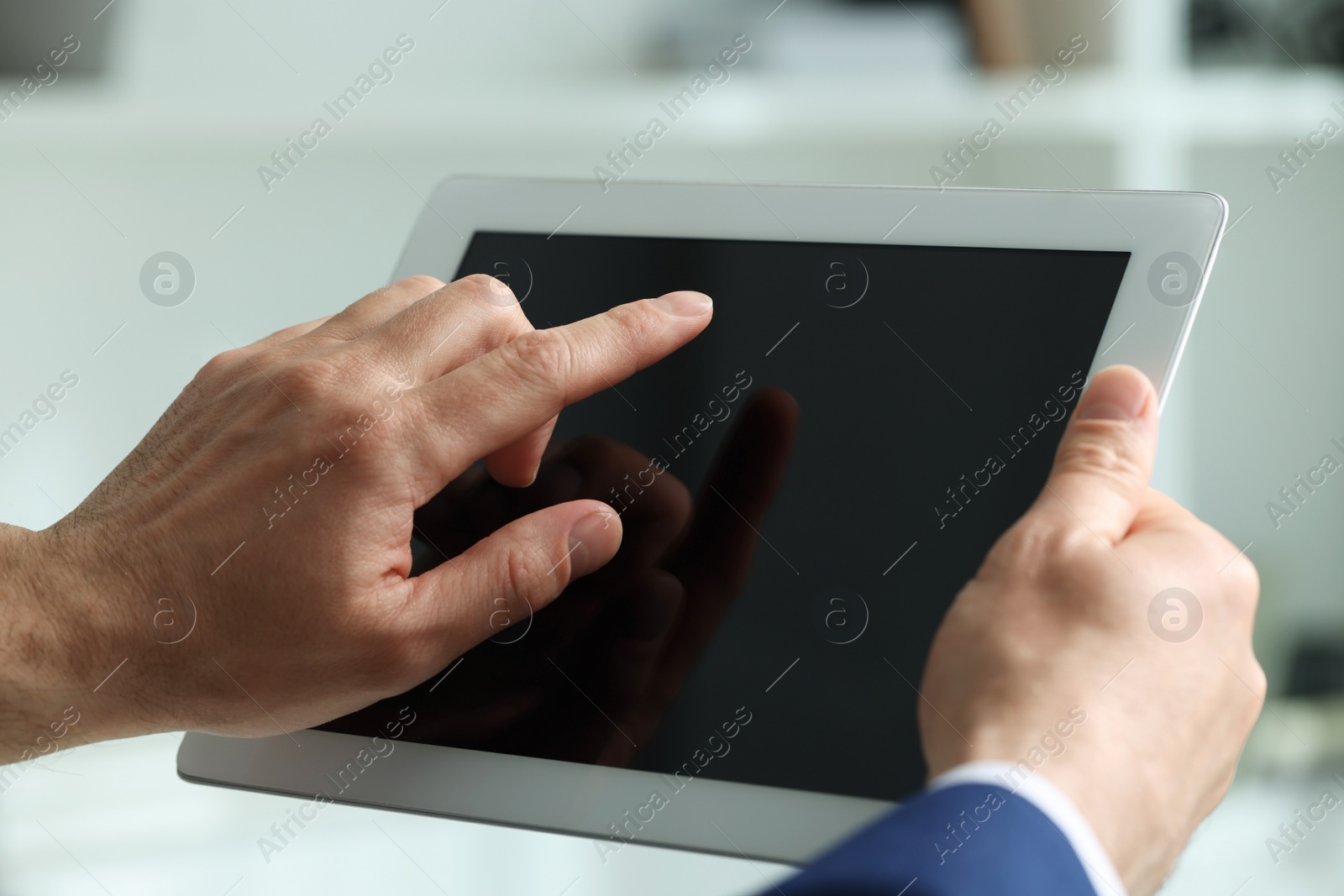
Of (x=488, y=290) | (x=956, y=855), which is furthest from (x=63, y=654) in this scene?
(x=956, y=855)

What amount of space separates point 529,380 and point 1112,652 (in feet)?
0.97

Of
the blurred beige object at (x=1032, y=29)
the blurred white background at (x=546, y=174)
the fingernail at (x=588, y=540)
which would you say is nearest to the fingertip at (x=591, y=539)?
the fingernail at (x=588, y=540)

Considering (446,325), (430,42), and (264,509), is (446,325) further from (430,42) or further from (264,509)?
(430,42)

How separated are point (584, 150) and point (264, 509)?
96 centimetres

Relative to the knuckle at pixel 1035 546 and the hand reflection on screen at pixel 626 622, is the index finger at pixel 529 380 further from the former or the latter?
the knuckle at pixel 1035 546

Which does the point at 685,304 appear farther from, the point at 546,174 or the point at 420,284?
the point at 546,174

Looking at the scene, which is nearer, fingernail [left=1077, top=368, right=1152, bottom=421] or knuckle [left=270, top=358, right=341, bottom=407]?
fingernail [left=1077, top=368, right=1152, bottom=421]

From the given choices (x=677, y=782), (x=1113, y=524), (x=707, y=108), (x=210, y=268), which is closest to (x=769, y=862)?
(x=677, y=782)

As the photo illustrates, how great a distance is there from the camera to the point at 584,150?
55.4 inches

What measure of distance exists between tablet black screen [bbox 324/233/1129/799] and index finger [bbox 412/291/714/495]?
0.03 metres

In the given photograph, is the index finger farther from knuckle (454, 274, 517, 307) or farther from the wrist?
the wrist

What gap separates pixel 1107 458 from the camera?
467mm

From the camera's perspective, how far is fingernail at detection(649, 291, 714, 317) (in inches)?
23.3

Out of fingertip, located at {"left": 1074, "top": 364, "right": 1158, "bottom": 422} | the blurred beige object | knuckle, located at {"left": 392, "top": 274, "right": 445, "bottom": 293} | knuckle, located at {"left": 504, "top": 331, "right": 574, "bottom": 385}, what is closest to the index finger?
knuckle, located at {"left": 504, "top": 331, "right": 574, "bottom": 385}
